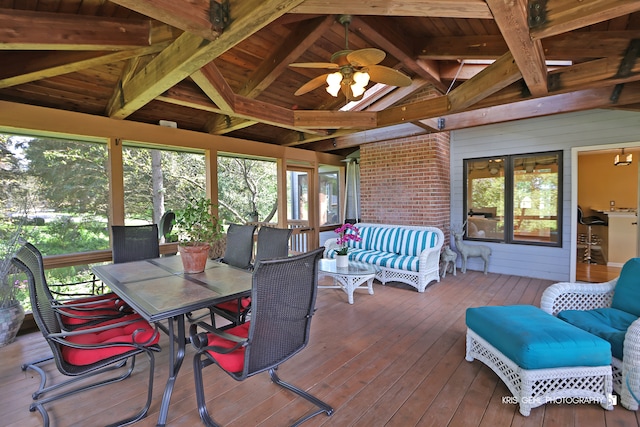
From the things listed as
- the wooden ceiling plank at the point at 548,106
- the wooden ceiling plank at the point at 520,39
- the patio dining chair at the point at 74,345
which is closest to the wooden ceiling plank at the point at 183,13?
the patio dining chair at the point at 74,345

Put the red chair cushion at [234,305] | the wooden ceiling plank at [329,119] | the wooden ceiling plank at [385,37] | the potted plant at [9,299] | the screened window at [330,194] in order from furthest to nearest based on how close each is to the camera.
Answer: the screened window at [330,194] → the wooden ceiling plank at [329,119] → the wooden ceiling plank at [385,37] → the potted plant at [9,299] → the red chair cushion at [234,305]

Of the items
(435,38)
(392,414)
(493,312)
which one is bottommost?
(392,414)

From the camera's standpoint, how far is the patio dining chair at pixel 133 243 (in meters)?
3.30

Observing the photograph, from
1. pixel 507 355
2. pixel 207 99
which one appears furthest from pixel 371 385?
pixel 207 99

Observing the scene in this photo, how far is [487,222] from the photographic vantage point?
18.4 feet

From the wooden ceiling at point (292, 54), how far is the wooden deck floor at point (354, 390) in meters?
2.43

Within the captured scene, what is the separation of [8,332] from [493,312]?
4.52 metres

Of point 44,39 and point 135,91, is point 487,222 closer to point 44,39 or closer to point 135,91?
point 135,91

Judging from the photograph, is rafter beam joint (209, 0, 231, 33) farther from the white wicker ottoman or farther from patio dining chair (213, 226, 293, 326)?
the white wicker ottoman

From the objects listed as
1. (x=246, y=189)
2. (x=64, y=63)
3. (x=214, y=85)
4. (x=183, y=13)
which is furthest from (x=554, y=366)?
(x=246, y=189)

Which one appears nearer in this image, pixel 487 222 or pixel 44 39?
pixel 44 39

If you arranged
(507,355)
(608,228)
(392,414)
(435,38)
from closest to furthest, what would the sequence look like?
(392,414) < (507,355) < (435,38) < (608,228)

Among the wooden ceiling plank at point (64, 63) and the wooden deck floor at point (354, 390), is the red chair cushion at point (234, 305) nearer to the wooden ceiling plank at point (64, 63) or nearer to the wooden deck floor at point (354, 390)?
the wooden deck floor at point (354, 390)

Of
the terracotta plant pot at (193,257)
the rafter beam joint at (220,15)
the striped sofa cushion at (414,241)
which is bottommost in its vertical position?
the striped sofa cushion at (414,241)
